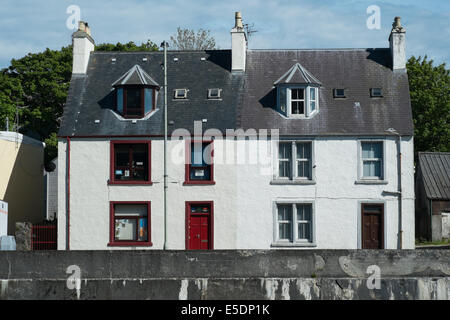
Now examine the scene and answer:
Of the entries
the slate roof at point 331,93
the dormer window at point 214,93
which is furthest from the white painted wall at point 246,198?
the dormer window at point 214,93

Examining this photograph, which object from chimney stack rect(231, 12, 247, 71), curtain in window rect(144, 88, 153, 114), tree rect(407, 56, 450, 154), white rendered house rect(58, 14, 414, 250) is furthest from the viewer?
tree rect(407, 56, 450, 154)

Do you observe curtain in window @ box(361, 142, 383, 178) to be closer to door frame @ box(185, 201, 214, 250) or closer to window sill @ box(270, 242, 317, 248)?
window sill @ box(270, 242, 317, 248)

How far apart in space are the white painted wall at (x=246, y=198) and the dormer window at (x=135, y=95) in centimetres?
196

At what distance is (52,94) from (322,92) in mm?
21735

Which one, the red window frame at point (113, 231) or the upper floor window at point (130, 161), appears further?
the upper floor window at point (130, 161)

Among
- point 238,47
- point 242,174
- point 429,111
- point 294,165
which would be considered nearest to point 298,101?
point 294,165

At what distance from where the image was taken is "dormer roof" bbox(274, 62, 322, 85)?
29.9 m

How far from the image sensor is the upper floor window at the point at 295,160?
2933 cm

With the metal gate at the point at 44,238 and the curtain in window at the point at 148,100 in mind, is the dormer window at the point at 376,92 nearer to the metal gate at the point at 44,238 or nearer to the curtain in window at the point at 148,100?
the curtain in window at the point at 148,100

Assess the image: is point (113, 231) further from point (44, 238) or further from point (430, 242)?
point (430, 242)

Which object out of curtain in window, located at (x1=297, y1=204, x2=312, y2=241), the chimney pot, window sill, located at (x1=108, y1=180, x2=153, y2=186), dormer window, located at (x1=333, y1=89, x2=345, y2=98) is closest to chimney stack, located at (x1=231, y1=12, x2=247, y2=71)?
the chimney pot

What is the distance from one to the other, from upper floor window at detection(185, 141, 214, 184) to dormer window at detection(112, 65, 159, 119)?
2850mm

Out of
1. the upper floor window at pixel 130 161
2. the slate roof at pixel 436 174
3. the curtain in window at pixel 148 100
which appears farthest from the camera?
the slate roof at pixel 436 174
